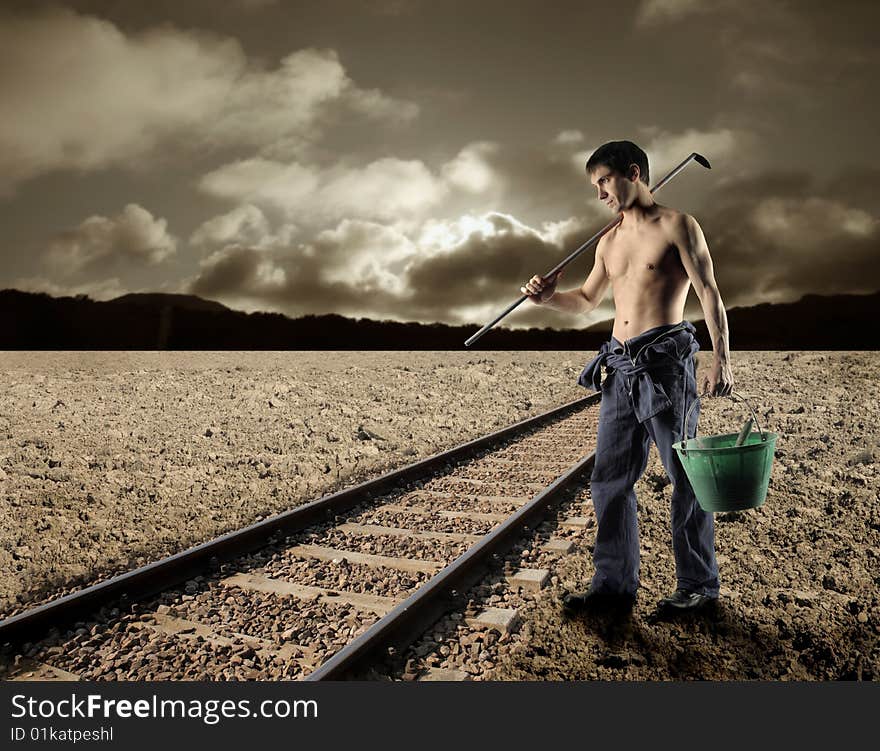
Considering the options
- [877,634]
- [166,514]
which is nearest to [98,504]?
[166,514]

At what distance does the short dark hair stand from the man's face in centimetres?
2

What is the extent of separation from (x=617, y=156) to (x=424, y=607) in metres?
2.66

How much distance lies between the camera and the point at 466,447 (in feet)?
28.7

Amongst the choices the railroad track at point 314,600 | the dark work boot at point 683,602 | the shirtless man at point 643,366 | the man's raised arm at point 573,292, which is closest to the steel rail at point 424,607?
the railroad track at point 314,600

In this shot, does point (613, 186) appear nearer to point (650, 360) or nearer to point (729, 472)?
point (650, 360)

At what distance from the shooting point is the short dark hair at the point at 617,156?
3.38 meters

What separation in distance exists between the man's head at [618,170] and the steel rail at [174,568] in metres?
3.57

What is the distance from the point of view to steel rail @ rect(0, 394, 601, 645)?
3.87 meters

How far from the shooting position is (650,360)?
338 centimetres

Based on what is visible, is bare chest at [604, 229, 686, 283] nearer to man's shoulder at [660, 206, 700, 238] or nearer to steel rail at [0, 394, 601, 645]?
man's shoulder at [660, 206, 700, 238]

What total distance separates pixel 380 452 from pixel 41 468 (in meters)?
3.99

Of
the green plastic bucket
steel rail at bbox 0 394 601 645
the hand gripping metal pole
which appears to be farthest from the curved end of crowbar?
steel rail at bbox 0 394 601 645

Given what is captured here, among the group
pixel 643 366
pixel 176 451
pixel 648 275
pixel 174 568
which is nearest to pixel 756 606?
pixel 643 366

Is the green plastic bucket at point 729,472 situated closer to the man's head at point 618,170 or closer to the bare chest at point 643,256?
the bare chest at point 643,256
